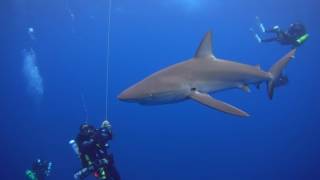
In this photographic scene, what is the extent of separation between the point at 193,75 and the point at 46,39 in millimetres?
37220

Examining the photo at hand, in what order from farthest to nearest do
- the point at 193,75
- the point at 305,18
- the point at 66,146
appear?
the point at 305,18
the point at 66,146
the point at 193,75

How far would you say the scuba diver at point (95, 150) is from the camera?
9.04 m

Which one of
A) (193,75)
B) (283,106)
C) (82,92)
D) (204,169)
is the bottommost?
(193,75)

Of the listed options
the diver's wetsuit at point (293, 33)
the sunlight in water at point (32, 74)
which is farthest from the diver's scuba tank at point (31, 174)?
the sunlight in water at point (32, 74)

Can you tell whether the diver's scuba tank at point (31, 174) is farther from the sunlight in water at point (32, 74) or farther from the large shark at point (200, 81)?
the sunlight in water at point (32, 74)

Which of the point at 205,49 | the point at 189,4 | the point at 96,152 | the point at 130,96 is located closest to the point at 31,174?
the point at 96,152

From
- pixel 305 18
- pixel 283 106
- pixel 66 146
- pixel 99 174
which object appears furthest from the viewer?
pixel 283 106

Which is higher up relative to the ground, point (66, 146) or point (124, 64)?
point (124, 64)

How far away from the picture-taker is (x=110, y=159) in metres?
9.40

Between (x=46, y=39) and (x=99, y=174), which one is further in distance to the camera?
(x=46, y=39)

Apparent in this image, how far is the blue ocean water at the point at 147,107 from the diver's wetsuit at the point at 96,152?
84.1ft

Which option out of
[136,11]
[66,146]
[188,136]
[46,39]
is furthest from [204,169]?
[46,39]

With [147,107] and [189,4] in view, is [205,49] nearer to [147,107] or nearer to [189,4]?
[189,4]

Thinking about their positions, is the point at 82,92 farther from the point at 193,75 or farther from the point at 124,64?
the point at 193,75
